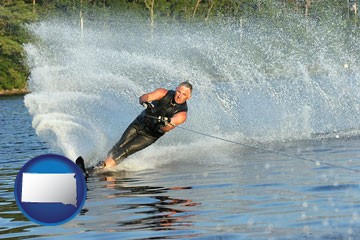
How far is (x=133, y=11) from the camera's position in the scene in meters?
76.9

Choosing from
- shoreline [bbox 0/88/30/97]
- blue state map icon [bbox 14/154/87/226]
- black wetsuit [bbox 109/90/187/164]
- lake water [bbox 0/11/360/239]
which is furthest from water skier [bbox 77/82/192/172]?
shoreline [bbox 0/88/30/97]

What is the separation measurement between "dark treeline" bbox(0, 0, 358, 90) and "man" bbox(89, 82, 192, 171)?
42382mm

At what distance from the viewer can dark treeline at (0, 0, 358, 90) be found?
212 ft

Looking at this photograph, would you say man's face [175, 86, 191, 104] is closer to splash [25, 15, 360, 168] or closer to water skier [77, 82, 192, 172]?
water skier [77, 82, 192, 172]

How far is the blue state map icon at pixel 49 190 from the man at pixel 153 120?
485cm

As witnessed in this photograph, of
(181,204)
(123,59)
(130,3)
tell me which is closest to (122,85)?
(123,59)

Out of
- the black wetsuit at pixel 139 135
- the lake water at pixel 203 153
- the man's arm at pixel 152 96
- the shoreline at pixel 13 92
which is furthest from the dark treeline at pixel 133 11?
the man's arm at pixel 152 96

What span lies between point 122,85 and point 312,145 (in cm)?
384

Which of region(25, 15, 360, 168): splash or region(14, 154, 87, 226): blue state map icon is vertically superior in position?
region(14, 154, 87, 226): blue state map icon

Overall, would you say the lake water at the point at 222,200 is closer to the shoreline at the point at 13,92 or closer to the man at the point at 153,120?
the man at the point at 153,120

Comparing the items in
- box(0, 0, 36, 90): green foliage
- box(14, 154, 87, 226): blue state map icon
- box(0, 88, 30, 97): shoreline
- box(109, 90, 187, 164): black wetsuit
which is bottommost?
box(0, 88, 30, 97): shoreline

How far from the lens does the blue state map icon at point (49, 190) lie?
7.39m

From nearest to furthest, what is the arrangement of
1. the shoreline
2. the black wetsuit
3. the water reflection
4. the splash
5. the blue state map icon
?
the blue state map icon
the water reflection
the black wetsuit
the splash
the shoreline

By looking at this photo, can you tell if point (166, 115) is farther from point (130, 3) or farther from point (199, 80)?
point (130, 3)
